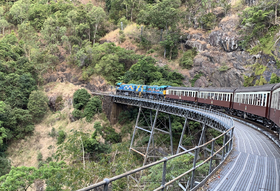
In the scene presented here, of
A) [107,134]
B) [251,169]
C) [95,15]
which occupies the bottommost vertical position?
[107,134]

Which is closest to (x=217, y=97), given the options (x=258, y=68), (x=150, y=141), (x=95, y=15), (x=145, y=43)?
(x=150, y=141)

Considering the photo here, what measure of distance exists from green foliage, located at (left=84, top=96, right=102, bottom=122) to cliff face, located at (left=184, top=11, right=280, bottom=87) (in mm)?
15286

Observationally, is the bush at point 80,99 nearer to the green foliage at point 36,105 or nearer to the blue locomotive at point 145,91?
the blue locomotive at point 145,91

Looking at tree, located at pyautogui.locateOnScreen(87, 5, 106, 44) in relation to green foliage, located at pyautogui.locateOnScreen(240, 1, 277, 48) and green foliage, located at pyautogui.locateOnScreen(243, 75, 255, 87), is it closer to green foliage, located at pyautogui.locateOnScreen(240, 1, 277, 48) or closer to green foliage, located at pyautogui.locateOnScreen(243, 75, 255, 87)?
green foliage, located at pyautogui.locateOnScreen(240, 1, 277, 48)

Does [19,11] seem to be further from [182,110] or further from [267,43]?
[267,43]

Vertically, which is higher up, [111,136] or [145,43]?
[145,43]

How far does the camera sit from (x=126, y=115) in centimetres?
2905

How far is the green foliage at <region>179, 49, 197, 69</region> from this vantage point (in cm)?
3406

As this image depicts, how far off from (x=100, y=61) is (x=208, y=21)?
2305cm

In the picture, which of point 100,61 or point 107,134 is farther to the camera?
point 100,61

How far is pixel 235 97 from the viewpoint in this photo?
54.6ft

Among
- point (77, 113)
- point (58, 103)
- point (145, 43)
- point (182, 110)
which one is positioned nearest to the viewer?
point (182, 110)

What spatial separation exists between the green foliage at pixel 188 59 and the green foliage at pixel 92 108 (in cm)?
1726

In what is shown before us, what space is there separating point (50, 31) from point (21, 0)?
19.7 m
